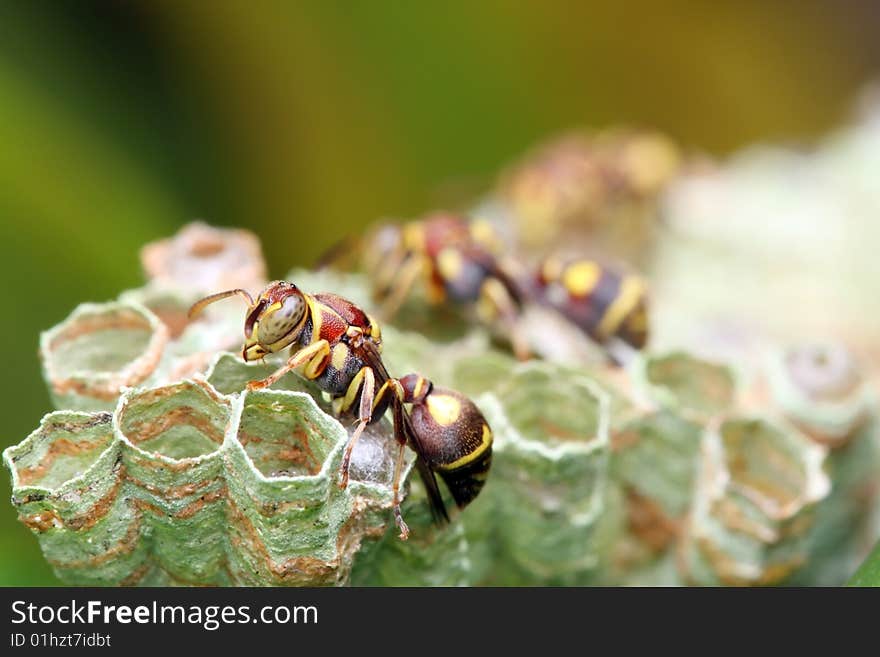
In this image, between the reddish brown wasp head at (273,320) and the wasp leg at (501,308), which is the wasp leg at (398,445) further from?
the wasp leg at (501,308)

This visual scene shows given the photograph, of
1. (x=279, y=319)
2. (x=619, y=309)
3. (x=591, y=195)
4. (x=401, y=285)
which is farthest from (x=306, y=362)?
(x=591, y=195)

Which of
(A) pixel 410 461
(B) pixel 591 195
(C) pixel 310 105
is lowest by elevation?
(A) pixel 410 461

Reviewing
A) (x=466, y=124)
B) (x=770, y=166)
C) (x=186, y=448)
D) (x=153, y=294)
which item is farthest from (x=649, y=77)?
(x=186, y=448)

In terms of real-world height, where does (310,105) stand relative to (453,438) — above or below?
above

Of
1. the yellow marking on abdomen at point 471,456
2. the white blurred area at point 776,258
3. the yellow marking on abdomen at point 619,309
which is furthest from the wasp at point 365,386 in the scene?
the white blurred area at point 776,258

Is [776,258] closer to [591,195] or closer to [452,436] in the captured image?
[591,195]

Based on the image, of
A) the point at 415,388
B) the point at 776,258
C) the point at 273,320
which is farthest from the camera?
the point at 776,258

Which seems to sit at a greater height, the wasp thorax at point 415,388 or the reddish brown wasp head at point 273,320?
the reddish brown wasp head at point 273,320
